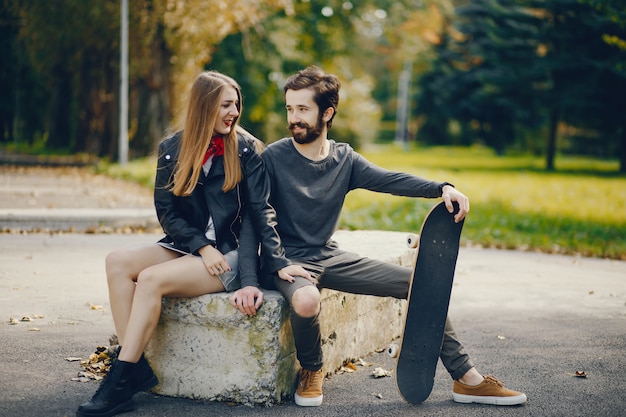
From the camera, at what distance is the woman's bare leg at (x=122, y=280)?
4.24 metres

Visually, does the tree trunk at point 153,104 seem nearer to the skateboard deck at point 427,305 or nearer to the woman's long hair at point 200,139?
the woman's long hair at point 200,139

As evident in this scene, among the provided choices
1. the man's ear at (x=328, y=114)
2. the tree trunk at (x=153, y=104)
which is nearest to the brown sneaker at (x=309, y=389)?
the man's ear at (x=328, y=114)

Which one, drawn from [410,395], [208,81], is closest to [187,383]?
[410,395]

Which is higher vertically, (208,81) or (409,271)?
(208,81)

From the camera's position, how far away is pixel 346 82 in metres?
36.0

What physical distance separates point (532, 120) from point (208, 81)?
113 ft

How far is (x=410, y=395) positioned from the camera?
173 inches

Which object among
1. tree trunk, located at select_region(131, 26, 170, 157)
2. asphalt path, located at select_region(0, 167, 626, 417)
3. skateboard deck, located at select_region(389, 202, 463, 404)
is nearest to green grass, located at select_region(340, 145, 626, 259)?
asphalt path, located at select_region(0, 167, 626, 417)

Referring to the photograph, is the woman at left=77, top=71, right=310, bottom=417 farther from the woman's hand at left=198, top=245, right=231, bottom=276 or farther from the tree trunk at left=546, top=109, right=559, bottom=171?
the tree trunk at left=546, top=109, right=559, bottom=171

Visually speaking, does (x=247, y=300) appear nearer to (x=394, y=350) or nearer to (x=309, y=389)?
(x=309, y=389)

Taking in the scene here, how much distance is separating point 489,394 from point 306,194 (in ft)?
5.04

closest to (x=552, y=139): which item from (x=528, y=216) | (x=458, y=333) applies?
(x=528, y=216)

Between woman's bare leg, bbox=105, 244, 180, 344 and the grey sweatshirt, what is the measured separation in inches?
33.1

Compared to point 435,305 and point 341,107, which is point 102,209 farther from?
point 341,107
